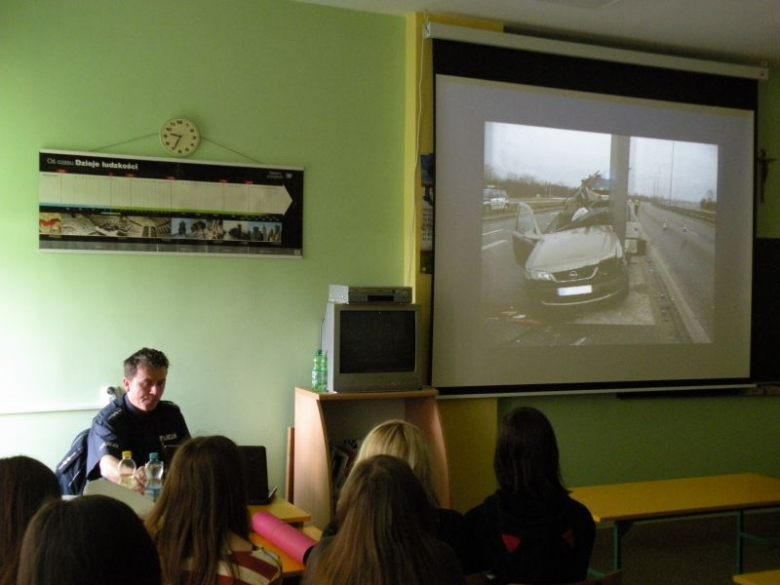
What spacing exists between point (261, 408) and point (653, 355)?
2.66 m

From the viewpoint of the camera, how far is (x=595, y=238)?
5566mm

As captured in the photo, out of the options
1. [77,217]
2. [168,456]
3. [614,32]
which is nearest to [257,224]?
[77,217]

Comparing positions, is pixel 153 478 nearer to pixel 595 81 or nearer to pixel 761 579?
pixel 761 579

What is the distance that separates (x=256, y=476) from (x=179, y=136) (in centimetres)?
186

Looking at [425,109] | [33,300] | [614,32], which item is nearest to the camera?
[33,300]

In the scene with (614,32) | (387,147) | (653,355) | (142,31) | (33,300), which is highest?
(614,32)

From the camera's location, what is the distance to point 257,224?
15.3 ft

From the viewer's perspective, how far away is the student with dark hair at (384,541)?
68.3 inches

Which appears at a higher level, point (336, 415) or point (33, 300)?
point (33, 300)

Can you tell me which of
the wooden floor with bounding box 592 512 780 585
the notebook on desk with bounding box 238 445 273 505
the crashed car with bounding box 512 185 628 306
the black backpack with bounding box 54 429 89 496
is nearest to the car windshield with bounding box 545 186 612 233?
the crashed car with bounding box 512 185 628 306

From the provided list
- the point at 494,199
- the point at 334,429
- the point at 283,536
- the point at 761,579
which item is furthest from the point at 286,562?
the point at 494,199

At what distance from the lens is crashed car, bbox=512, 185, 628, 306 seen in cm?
534

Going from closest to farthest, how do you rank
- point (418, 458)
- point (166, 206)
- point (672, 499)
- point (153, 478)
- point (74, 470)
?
1. point (418, 458)
2. point (153, 478)
3. point (74, 470)
4. point (672, 499)
5. point (166, 206)

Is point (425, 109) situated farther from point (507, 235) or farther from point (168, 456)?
point (168, 456)
